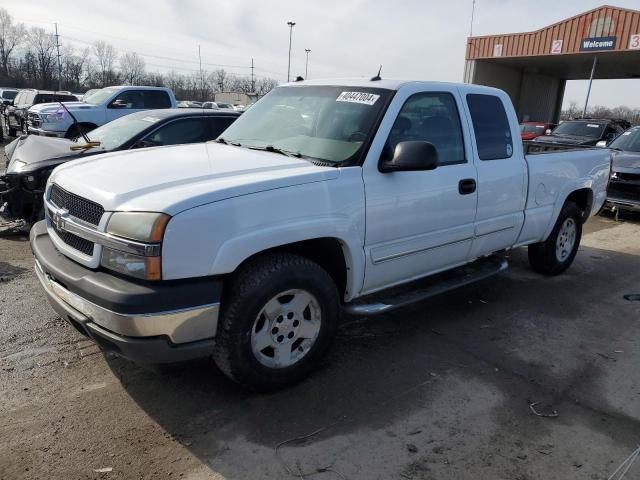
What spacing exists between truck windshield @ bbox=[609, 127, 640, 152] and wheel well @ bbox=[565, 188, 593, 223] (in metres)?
5.54

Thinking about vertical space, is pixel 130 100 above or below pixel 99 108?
above

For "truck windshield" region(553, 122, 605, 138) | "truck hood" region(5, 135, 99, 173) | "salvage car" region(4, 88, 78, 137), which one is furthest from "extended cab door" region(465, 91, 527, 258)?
"salvage car" region(4, 88, 78, 137)

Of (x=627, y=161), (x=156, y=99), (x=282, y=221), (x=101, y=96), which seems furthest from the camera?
(x=156, y=99)

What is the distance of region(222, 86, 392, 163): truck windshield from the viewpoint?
354 centimetres

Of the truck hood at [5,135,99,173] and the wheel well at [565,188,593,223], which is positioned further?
the wheel well at [565,188,593,223]

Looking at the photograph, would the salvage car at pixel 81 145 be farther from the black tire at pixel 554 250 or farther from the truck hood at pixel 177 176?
the black tire at pixel 554 250

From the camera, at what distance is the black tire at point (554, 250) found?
5664mm

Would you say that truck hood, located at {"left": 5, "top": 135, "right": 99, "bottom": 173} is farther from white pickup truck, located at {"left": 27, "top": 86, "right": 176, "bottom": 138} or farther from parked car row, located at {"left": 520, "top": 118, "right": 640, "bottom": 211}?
white pickup truck, located at {"left": 27, "top": 86, "right": 176, "bottom": 138}

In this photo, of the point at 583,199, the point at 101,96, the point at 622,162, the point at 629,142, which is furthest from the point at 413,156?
the point at 101,96

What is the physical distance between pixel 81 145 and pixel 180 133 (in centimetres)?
127

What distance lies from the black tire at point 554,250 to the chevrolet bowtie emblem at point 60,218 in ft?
15.7

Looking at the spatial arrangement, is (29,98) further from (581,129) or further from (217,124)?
(581,129)

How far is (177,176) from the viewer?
9.96 ft

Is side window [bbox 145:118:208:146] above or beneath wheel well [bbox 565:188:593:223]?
above
